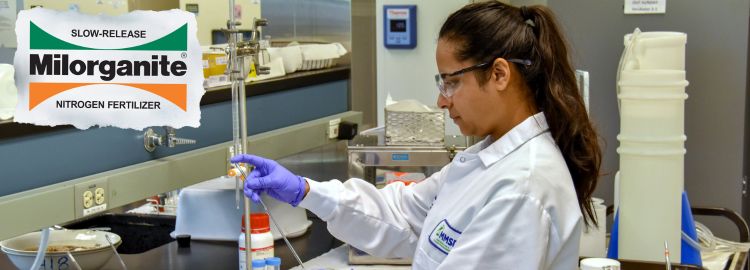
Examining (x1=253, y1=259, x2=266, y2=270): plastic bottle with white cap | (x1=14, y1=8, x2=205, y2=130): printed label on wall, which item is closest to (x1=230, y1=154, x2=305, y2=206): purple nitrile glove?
(x1=14, y1=8, x2=205, y2=130): printed label on wall

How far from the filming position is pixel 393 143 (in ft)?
9.14

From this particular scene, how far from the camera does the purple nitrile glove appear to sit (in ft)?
6.01

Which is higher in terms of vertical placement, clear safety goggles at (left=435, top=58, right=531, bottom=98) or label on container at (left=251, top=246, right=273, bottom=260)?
clear safety goggles at (left=435, top=58, right=531, bottom=98)

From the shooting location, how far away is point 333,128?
3.37 meters

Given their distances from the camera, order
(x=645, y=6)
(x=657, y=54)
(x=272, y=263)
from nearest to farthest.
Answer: (x=272, y=263), (x=657, y=54), (x=645, y=6)

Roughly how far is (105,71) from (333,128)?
5.31 feet

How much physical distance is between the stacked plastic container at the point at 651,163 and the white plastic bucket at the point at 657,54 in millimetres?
74

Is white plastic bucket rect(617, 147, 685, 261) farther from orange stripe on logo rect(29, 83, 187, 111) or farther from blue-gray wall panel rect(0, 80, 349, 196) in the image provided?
orange stripe on logo rect(29, 83, 187, 111)

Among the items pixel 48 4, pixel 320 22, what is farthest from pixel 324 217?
pixel 320 22

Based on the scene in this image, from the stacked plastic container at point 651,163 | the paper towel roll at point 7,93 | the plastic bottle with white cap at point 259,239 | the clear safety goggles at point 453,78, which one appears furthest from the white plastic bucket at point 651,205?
the paper towel roll at point 7,93

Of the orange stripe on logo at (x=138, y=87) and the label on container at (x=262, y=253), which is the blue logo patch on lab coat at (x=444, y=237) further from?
the label on container at (x=262, y=253)

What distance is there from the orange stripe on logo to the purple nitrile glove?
16 centimetres

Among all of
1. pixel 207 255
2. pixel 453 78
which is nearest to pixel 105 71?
pixel 453 78

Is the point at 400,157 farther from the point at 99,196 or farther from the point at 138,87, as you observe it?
the point at 138,87
